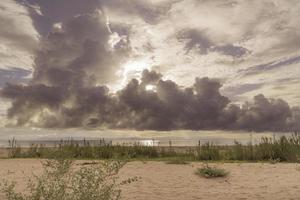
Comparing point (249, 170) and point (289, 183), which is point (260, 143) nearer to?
point (249, 170)

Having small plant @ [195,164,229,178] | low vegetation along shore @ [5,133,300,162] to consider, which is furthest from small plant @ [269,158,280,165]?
small plant @ [195,164,229,178]

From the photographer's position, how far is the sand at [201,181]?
1133cm

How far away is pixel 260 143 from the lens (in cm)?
2078

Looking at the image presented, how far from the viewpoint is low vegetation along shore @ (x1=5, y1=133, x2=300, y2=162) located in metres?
19.3

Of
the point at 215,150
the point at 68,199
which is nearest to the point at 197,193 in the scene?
the point at 68,199

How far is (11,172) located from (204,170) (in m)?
7.21

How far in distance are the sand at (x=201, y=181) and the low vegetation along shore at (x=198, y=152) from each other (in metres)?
2.46

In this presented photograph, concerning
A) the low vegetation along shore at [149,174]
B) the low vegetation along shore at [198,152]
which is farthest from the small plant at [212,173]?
the low vegetation along shore at [198,152]

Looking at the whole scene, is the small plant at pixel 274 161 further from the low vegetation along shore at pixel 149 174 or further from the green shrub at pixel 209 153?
the green shrub at pixel 209 153

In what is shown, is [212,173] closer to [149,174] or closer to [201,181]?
[201,181]

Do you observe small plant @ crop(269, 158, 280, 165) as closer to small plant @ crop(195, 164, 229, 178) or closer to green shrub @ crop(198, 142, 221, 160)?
green shrub @ crop(198, 142, 221, 160)

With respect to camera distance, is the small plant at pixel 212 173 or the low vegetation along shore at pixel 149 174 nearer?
the low vegetation along shore at pixel 149 174

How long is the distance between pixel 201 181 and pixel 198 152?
6.95 m

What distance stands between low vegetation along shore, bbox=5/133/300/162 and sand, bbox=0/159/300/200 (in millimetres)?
2457
